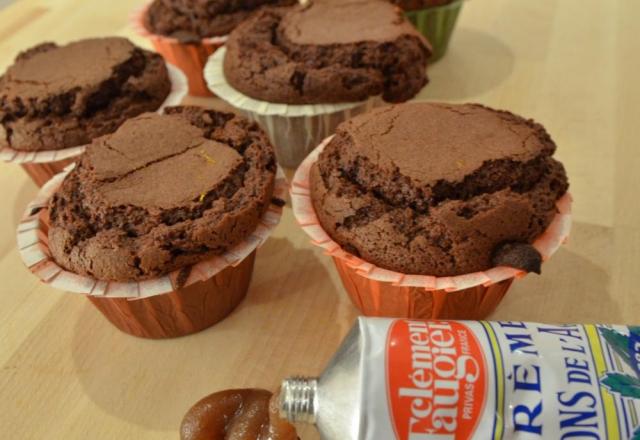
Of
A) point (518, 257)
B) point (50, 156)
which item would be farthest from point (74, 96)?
point (518, 257)

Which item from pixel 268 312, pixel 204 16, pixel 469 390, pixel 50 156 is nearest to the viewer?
pixel 469 390

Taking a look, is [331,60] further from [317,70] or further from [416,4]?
[416,4]

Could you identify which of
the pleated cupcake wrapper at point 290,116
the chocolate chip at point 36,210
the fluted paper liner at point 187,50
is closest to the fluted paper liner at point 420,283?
the pleated cupcake wrapper at point 290,116

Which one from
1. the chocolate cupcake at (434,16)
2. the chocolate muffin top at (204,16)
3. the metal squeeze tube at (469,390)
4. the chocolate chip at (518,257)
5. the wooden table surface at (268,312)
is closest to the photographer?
the metal squeeze tube at (469,390)

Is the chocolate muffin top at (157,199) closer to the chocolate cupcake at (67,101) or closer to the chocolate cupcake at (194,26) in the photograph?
the chocolate cupcake at (67,101)

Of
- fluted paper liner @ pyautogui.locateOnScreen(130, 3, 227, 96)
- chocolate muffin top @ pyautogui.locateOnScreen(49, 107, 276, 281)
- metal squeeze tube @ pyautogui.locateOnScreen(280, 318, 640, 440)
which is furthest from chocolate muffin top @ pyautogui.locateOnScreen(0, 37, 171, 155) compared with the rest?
metal squeeze tube @ pyautogui.locateOnScreen(280, 318, 640, 440)

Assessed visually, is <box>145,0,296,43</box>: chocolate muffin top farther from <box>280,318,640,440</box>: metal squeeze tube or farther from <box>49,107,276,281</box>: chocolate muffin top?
<box>280,318,640,440</box>: metal squeeze tube
